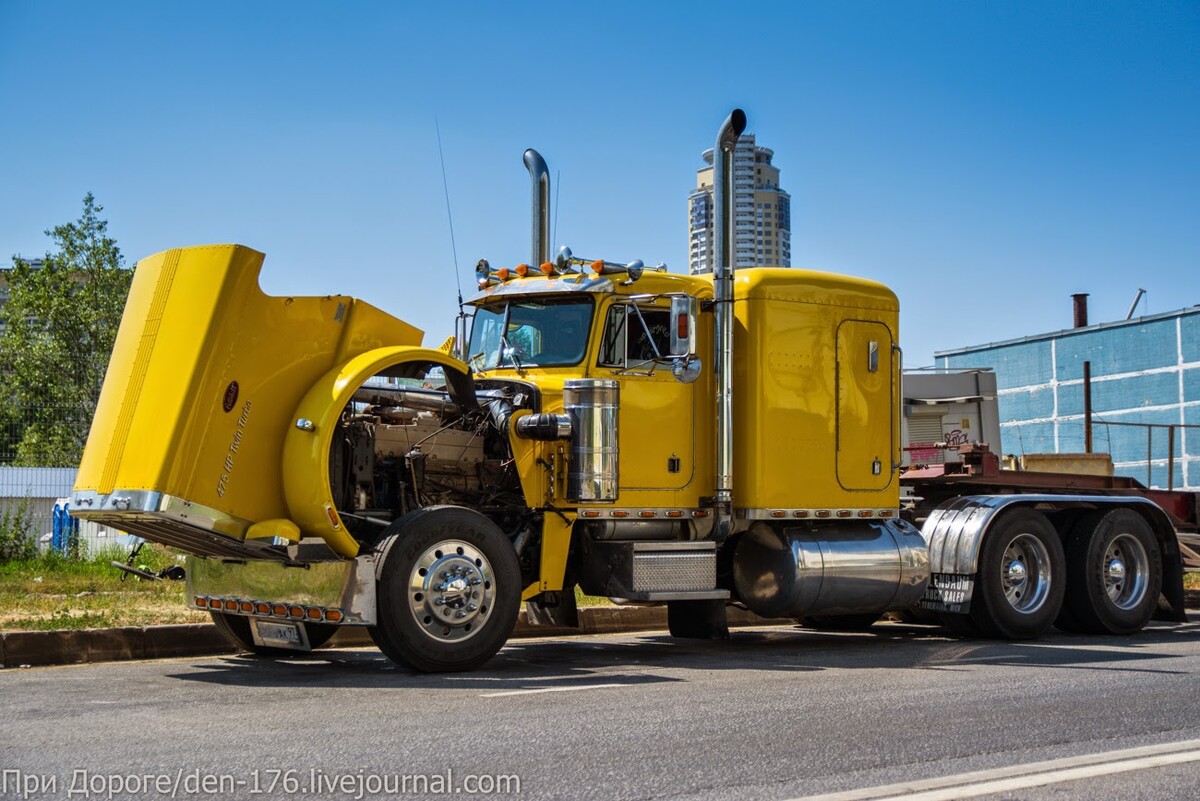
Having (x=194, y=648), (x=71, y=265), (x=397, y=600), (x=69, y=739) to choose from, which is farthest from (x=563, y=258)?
(x=71, y=265)

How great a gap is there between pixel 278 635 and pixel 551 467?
7.73ft

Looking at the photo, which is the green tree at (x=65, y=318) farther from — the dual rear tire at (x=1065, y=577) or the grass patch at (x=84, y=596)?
the dual rear tire at (x=1065, y=577)

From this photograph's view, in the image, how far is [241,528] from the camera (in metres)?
9.21

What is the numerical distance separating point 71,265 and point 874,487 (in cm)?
4730

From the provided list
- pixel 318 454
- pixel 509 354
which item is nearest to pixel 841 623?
pixel 509 354

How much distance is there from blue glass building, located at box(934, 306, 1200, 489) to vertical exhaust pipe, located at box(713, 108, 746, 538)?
99.9 ft

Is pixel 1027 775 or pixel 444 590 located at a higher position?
pixel 444 590

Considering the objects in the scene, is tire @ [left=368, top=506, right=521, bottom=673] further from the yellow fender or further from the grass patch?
the grass patch

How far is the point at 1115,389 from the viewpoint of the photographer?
1694 inches

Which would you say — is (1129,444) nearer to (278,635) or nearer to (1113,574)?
(1113,574)

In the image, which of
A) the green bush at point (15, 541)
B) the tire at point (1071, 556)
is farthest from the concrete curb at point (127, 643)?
the green bush at point (15, 541)

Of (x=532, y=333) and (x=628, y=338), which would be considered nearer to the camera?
(x=628, y=338)

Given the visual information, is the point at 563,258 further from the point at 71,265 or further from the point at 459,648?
the point at 71,265

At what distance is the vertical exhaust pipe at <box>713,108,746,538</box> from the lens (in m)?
11.2
